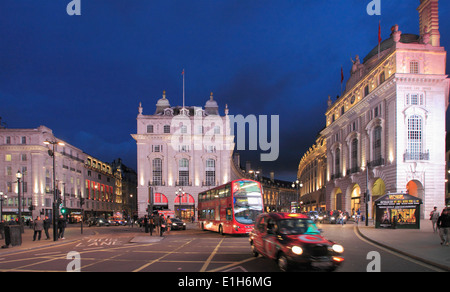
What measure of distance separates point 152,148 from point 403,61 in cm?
5253

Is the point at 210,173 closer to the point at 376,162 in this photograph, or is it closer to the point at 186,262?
the point at 376,162

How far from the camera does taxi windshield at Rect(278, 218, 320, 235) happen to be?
37.2 ft

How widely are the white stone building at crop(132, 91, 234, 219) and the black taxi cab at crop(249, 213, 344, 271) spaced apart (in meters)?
63.7

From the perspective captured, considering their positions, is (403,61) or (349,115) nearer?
(403,61)

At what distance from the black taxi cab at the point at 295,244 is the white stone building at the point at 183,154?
63.7 meters

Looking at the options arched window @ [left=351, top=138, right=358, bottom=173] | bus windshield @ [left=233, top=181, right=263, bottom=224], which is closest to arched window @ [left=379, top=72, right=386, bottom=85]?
arched window @ [left=351, top=138, right=358, bottom=173]

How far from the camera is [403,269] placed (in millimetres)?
11180

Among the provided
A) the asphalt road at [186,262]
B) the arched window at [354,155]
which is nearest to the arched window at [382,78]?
the arched window at [354,155]

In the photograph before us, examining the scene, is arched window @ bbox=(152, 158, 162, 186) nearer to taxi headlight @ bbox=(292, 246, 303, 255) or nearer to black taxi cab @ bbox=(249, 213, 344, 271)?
black taxi cab @ bbox=(249, 213, 344, 271)

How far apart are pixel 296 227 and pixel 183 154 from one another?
65920 mm

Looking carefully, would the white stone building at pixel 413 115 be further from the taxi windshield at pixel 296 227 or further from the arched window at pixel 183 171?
the arched window at pixel 183 171

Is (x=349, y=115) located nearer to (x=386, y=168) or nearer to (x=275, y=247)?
(x=386, y=168)
